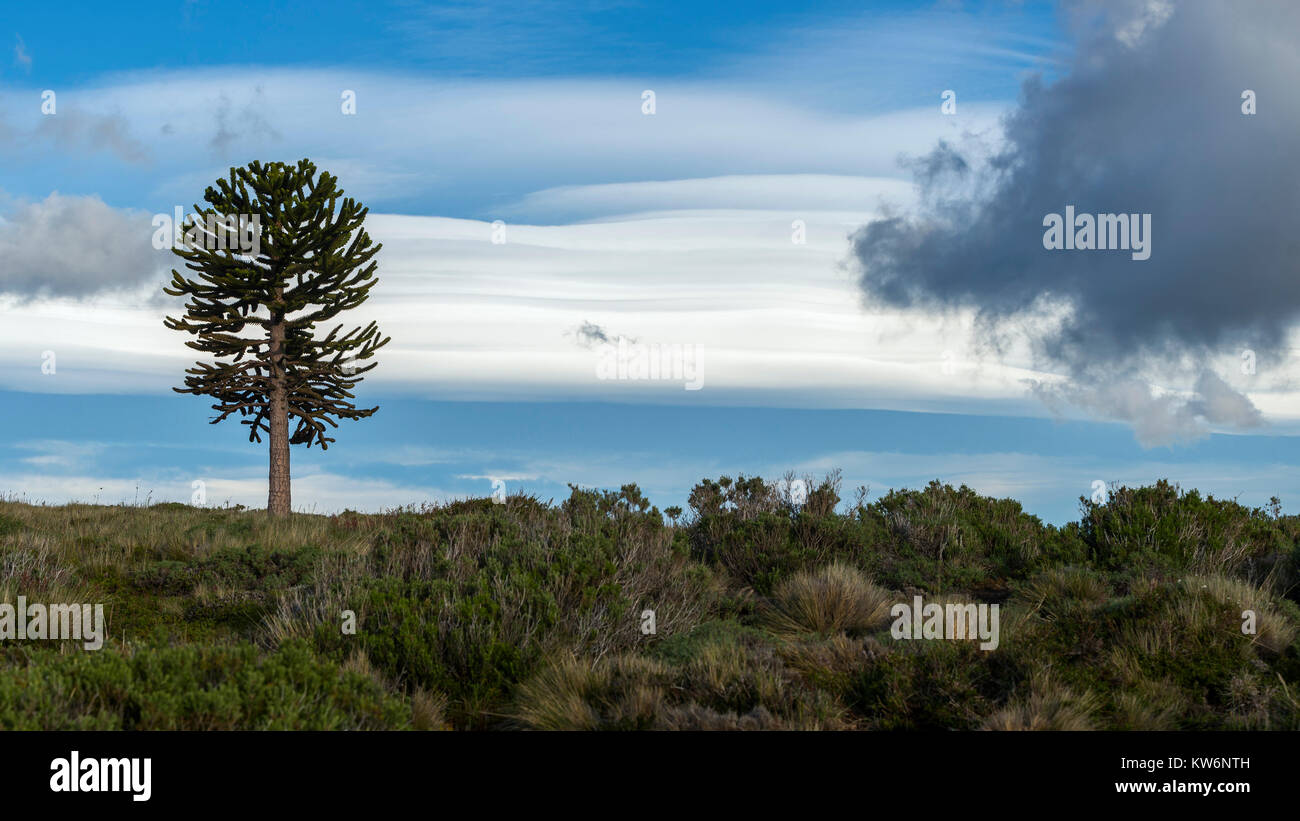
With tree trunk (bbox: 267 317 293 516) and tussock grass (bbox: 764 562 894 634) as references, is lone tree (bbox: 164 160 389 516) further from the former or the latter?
tussock grass (bbox: 764 562 894 634)

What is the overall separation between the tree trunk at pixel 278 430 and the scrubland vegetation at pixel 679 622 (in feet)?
34.6

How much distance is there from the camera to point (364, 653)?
271 inches

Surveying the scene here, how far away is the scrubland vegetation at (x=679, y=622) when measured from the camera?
5941mm

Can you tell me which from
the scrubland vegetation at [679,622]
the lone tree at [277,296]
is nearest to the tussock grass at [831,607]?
the scrubland vegetation at [679,622]

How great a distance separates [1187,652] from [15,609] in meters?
10.3

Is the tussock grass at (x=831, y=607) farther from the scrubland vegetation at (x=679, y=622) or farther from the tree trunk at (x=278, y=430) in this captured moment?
the tree trunk at (x=278, y=430)

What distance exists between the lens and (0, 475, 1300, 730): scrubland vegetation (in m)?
5.94

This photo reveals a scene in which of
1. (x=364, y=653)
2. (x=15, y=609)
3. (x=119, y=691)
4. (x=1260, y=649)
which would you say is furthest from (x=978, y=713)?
(x=15, y=609)

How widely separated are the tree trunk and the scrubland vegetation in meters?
10.5

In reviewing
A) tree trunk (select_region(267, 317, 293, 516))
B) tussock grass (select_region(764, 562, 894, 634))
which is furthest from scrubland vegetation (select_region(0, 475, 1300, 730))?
tree trunk (select_region(267, 317, 293, 516))

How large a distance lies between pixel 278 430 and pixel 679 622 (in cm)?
1838

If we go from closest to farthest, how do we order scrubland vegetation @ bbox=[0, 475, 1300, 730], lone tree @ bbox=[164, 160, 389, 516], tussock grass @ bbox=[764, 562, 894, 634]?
scrubland vegetation @ bbox=[0, 475, 1300, 730] < tussock grass @ bbox=[764, 562, 894, 634] < lone tree @ bbox=[164, 160, 389, 516]
